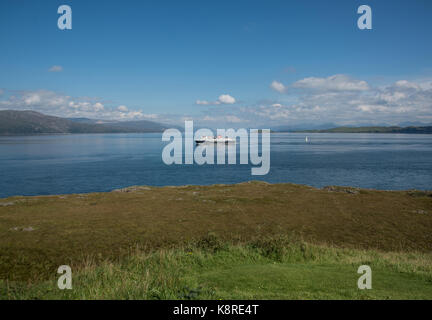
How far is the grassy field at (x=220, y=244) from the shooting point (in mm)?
8805

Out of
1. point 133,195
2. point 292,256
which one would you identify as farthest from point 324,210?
point 133,195

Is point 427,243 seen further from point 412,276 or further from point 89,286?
point 89,286

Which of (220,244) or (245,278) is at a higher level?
(245,278)

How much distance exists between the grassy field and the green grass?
0.15 ft

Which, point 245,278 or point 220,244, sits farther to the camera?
point 220,244

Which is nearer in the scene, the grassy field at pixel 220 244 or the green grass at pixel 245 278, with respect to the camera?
the green grass at pixel 245 278

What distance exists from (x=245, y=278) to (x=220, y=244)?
4.99 m

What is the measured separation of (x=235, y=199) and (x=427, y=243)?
16.3 metres

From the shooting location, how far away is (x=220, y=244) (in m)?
14.2

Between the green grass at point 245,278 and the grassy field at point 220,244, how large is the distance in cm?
4

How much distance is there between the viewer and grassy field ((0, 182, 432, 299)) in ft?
28.9

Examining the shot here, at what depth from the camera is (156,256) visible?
13.0 m
